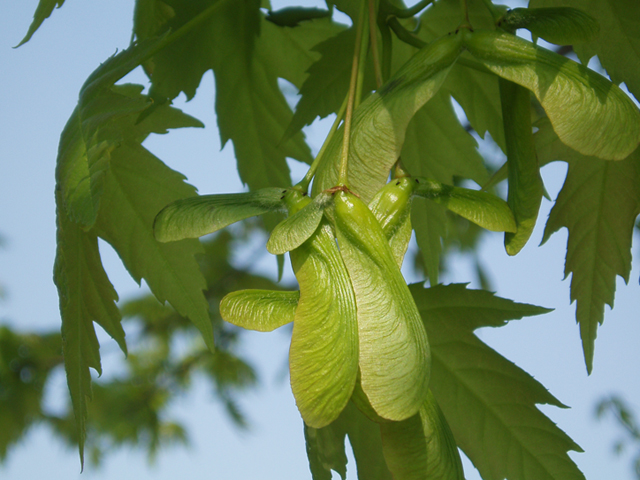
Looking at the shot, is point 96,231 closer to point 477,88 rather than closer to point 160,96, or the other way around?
point 160,96

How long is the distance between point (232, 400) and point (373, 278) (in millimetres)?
3287

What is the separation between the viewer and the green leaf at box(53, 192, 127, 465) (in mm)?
562

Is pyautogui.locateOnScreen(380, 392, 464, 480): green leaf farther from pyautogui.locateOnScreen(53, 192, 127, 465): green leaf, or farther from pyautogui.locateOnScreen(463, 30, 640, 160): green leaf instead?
pyautogui.locateOnScreen(53, 192, 127, 465): green leaf

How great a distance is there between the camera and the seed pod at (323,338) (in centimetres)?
34

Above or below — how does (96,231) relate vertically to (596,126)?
above

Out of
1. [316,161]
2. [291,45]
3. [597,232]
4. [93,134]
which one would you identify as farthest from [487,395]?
[291,45]

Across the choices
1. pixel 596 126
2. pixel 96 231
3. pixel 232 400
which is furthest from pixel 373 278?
pixel 232 400

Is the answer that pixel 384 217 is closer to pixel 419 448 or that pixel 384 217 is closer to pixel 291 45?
pixel 419 448

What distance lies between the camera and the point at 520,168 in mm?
449

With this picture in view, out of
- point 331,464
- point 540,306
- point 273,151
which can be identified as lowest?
point 331,464

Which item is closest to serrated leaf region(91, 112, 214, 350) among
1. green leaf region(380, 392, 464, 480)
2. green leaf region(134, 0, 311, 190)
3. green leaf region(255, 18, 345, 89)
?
green leaf region(134, 0, 311, 190)

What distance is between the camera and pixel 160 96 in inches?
29.5

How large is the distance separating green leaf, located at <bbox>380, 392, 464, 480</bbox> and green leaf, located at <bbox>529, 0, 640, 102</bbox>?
14.1 inches

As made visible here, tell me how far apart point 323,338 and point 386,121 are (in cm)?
16
